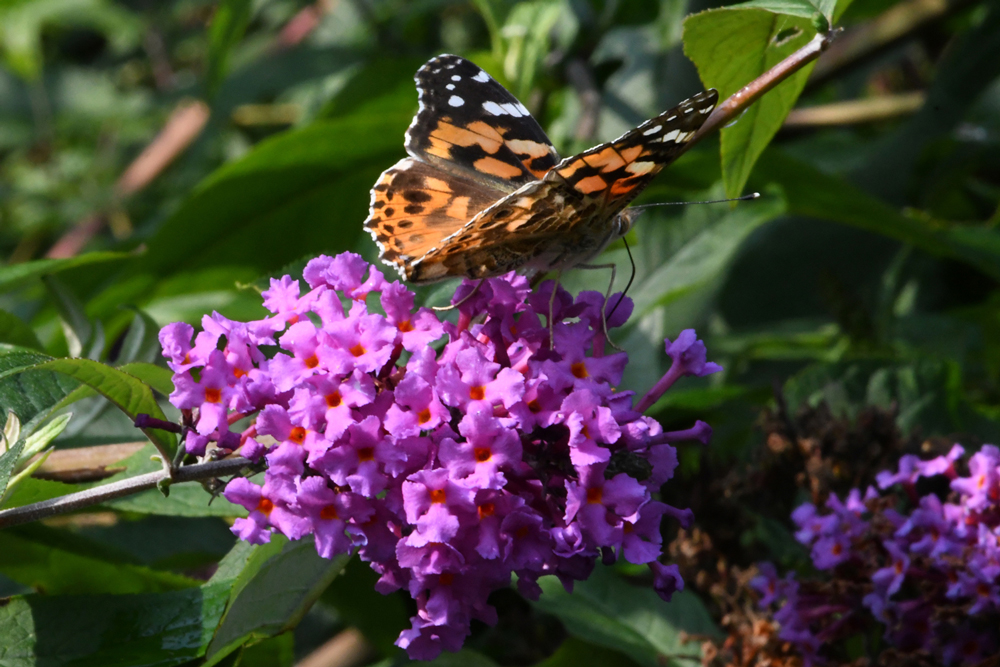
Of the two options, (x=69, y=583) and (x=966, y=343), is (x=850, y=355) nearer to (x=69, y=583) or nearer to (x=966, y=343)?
(x=966, y=343)

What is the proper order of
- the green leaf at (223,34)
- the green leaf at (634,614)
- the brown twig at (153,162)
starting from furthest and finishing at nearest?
the brown twig at (153,162) < the green leaf at (223,34) < the green leaf at (634,614)

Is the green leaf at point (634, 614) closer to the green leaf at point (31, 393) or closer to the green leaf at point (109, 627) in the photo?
the green leaf at point (109, 627)

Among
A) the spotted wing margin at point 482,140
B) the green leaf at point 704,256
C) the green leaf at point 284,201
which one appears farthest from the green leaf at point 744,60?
the green leaf at point 284,201

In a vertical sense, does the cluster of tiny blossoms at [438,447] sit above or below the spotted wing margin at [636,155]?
below

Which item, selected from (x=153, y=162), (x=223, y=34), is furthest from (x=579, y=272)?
(x=153, y=162)

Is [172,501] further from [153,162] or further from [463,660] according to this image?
[153,162]
